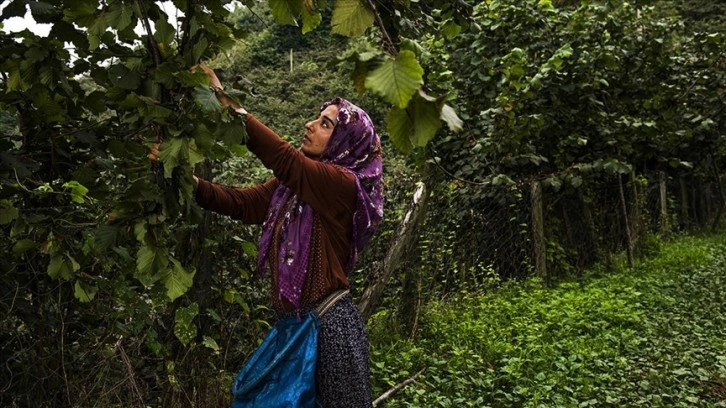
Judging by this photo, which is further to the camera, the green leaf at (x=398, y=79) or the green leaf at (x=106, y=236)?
the green leaf at (x=106, y=236)

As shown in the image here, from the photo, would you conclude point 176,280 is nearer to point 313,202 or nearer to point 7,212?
point 313,202

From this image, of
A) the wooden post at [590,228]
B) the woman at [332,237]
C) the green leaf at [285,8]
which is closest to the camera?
the green leaf at [285,8]

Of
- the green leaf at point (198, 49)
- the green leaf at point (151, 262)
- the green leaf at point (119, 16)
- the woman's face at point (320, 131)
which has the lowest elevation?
the green leaf at point (151, 262)

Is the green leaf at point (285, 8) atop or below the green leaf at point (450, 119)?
atop

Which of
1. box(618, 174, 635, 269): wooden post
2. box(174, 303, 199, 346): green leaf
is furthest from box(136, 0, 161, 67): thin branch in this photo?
box(618, 174, 635, 269): wooden post

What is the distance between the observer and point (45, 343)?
2570 millimetres

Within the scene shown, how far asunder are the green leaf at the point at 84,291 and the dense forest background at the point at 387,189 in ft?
0.03

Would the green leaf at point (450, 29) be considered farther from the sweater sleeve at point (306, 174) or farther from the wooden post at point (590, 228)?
the wooden post at point (590, 228)

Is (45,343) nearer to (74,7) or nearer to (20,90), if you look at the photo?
(20,90)

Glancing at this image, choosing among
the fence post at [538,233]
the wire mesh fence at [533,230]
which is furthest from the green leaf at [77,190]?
the fence post at [538,233]

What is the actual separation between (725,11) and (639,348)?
1613 centimetres

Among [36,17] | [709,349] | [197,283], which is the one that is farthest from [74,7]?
[709,349]

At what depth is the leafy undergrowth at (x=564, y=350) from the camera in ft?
13.1

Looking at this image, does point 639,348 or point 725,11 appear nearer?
point 639,348
